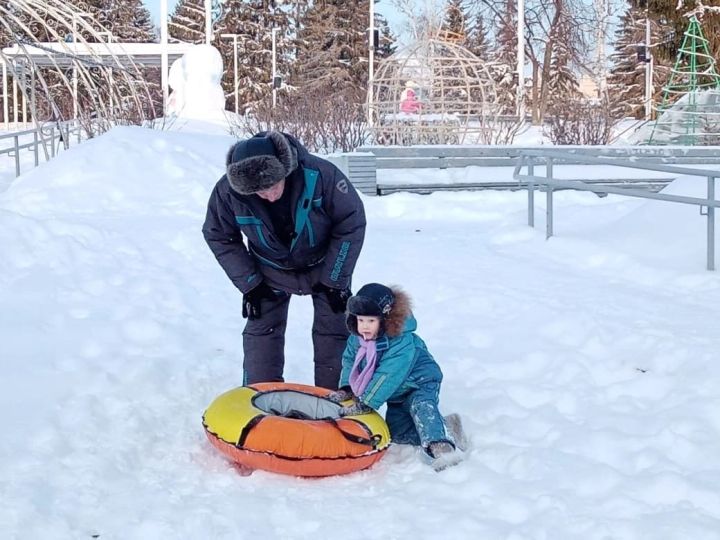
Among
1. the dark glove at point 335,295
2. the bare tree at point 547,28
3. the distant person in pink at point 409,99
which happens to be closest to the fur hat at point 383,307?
the dark glove at point 335,295

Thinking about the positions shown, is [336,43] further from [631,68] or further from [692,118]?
[692,118]

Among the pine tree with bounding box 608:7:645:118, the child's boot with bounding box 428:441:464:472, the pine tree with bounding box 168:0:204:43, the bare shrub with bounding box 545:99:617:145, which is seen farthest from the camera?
the pine tree with bounding box 168:0:204:43

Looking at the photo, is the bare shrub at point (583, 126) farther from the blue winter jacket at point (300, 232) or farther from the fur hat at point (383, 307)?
the fur hat at point (383, 307)

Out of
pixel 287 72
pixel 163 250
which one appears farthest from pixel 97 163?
pixel 287 72

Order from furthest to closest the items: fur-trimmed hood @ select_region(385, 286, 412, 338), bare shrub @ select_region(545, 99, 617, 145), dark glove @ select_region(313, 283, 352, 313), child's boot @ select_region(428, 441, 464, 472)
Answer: bare shrub @ select_region(545, 99, 617, 145)
dark glove @ select_region(313, 283, 352, 313)
fur-trimmed hood @ select_region(385, 286, 412, 338)
child's boot @ select_region(428, 441, 464, 472)

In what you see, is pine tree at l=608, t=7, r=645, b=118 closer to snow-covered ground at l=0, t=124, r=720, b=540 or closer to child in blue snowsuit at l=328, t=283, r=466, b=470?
snow-covered ground at l=0, t=124, r=720, b=540

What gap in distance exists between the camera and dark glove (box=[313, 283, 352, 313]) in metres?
4.71

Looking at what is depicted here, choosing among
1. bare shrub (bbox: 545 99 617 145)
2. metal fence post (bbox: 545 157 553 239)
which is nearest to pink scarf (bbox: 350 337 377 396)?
metal fence post (bbox: 545 157 553 239)

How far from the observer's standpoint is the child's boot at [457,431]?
14.9 ft

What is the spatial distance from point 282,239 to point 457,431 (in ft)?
3.77

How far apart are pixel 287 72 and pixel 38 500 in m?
46.6

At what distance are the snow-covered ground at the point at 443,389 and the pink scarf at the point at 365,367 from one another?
314 mm

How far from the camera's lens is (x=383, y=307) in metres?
4.35

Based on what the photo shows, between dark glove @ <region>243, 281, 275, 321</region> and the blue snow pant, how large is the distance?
0.74 m
